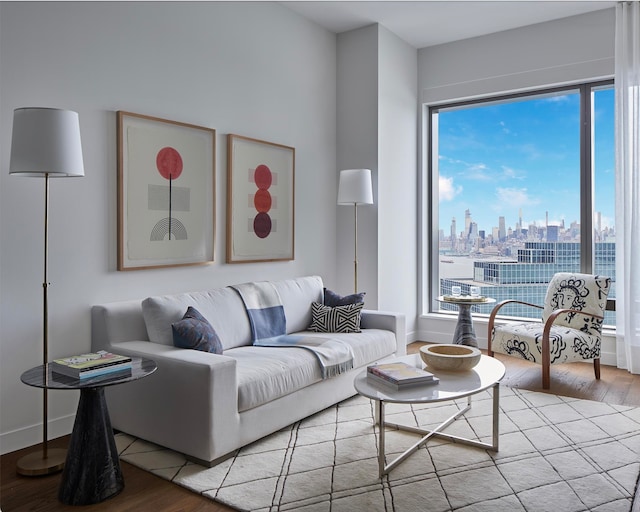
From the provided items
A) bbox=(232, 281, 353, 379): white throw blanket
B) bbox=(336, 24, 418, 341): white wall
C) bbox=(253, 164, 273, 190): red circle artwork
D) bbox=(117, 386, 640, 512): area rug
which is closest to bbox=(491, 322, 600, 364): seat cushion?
bbox=(117, 386, 640, 512): area rug

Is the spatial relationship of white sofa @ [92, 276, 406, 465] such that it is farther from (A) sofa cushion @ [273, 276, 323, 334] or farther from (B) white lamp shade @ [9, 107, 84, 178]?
(B) white lamp shade @ [9, 107, 84, 178]

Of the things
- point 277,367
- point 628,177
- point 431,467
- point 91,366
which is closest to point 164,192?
point 277,367

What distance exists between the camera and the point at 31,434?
9.48ft

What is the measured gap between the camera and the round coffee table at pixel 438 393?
2.50 m

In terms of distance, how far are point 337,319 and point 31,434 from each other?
209 cm

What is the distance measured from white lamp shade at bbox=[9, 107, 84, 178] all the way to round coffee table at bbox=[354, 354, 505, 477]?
1804 mm

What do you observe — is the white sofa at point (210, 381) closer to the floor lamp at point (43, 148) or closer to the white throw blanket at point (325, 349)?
the white throw blanket at point (325, 349)

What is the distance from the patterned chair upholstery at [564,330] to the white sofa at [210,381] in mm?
1122

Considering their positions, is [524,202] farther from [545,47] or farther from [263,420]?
[263,420]

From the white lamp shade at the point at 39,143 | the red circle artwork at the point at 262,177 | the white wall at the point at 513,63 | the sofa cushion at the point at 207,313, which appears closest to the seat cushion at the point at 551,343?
the white wall at the point at 513,63

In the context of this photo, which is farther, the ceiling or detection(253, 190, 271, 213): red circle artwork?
the ceiling

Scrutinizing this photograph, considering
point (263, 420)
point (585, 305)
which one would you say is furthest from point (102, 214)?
point (585, 305)

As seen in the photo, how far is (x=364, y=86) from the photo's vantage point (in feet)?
16.5

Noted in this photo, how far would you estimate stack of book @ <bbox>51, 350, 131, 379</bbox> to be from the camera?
Result: 2.30m
